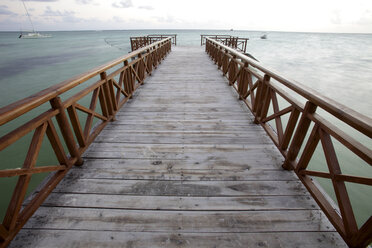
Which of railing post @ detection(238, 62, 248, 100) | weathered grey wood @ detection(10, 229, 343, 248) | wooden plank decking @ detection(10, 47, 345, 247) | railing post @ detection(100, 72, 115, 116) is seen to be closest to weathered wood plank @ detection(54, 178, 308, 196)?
wooden plank decking @ detection(10, 47, 345, 247)

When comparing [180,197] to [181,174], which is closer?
[180,197]

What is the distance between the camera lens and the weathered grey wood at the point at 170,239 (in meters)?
1.59

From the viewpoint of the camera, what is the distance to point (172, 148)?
9.41 ft

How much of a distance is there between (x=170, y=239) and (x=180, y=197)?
18.1 inches

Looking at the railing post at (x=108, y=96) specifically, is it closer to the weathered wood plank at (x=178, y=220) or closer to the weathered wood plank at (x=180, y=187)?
the weathered wood plank at (x=180, y=187)

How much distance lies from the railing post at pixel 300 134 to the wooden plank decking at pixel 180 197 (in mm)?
162

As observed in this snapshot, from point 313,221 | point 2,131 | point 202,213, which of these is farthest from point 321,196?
point 2,131

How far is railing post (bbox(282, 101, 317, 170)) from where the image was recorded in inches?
79.6

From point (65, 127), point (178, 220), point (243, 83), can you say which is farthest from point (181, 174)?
point (243, 83)

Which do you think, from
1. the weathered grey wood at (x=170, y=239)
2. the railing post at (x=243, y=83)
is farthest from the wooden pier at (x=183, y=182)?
the railing post at (x=243, y=83)

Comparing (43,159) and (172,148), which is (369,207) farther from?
(43,159)

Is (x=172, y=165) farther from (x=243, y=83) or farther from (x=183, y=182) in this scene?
(x=243, y=83)

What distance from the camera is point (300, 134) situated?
7.19ft

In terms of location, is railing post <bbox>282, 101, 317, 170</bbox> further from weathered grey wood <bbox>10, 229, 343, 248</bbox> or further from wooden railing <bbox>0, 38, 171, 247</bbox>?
wooden railing <bbox>0, 38, 171, 247</bbox>
